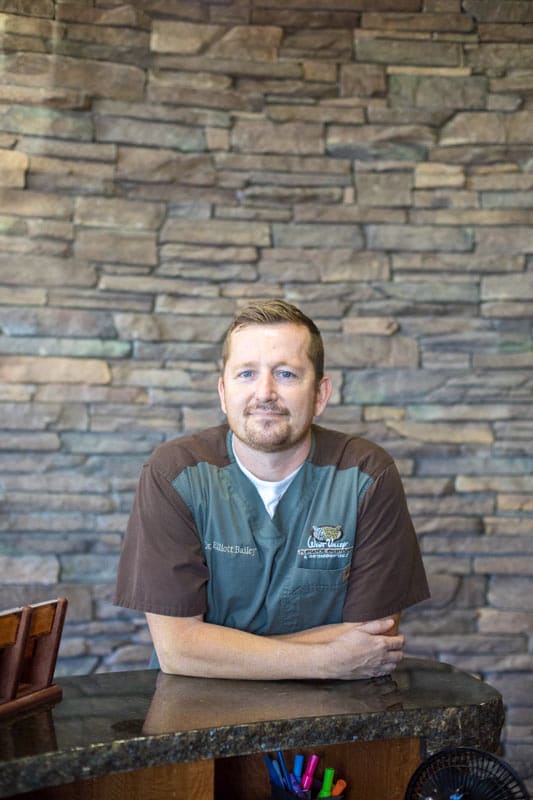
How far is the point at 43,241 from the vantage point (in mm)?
3062

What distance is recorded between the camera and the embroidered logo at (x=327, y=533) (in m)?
2.00

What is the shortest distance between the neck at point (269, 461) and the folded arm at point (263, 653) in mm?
368

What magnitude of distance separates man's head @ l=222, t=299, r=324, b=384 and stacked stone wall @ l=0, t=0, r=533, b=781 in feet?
3.40

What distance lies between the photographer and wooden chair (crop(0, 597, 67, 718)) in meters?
1.53

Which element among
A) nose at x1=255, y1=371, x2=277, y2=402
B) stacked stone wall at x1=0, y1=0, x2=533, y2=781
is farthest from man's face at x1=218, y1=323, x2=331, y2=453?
stacked stone wall at x1=0, y1=0, x2=533, y2=781

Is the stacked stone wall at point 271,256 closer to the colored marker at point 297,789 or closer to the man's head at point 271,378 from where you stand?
the man's head at point 271,378

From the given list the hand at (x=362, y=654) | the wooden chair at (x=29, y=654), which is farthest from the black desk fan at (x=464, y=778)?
the wooden chair at (x=29, y=654)

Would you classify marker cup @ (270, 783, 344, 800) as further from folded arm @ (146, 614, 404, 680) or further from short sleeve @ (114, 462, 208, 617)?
short sleeve @ (114, 462, 208, 617)

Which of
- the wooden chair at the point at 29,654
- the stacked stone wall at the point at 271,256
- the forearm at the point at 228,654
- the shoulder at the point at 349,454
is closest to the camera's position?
the wooden chair at the point at 29,654

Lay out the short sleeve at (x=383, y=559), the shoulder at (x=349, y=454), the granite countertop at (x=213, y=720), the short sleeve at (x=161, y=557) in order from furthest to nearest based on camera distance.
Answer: the shoulder at (x=349, y=454) < the short sleeve at (x=383, y=559) < the short sleeve at (x=161, y=557) < the granite countertop at (x=213, y=720)

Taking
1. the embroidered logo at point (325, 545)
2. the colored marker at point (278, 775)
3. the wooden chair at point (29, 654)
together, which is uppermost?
the embroidered logo at point (325, 545)

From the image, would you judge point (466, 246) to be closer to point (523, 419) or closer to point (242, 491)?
point (523, 419)

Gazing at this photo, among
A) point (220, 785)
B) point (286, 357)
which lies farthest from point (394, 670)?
point (286, 357)

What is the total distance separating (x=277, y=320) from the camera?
2.08 metres
